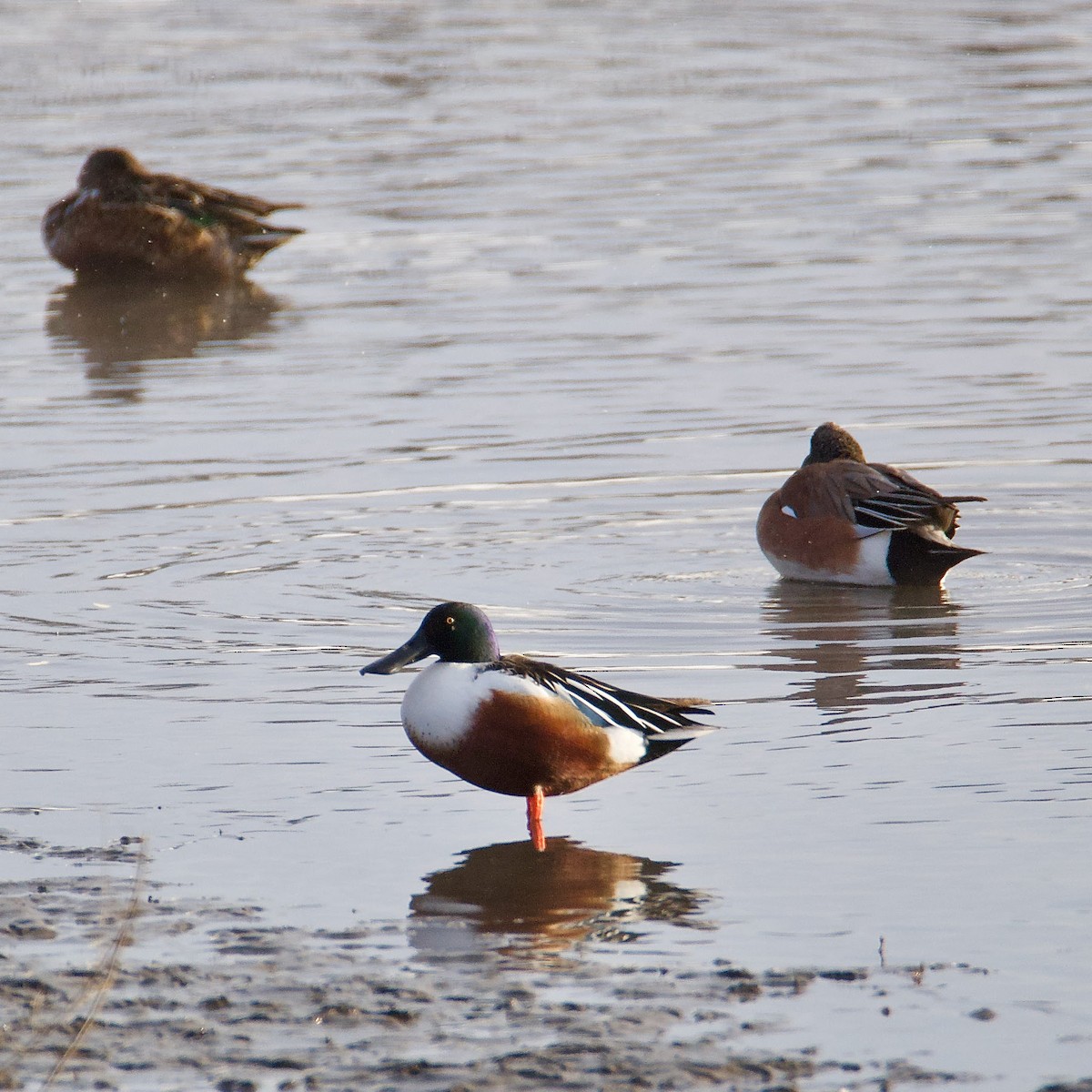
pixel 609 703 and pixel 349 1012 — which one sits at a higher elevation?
pixel 609 703

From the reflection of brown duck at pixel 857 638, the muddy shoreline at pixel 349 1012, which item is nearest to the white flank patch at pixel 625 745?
the muddy shoreline at pixel 349 1012

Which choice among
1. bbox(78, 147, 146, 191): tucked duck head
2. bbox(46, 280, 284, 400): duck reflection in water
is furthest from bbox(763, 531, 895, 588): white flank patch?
bbox(78, 147, 146, 191): tucked duck head

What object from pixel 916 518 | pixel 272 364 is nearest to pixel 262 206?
pixel 272 364

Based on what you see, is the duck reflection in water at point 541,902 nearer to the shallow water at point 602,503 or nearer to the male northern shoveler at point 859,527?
the shallow water at point 602,503

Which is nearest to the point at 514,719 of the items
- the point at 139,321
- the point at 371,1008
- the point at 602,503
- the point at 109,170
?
the point at 371,1008

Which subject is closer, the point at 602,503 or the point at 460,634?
the point at 460,634

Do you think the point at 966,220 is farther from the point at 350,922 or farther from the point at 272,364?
the point at 350,922

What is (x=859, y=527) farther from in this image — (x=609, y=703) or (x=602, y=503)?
(x=609, y=703)

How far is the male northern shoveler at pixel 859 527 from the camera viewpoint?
29.5ft

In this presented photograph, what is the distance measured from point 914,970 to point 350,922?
4.48ft

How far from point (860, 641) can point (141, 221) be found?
9.87m

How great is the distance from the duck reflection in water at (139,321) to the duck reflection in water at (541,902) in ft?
25.4

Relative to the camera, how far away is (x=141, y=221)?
16.6 m

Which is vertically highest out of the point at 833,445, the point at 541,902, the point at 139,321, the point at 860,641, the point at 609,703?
the point at 139,321
